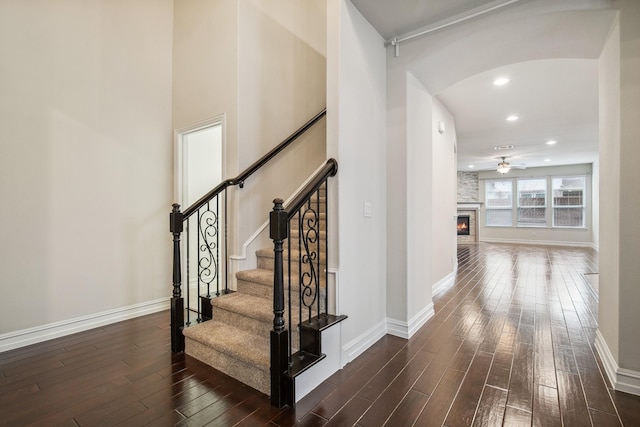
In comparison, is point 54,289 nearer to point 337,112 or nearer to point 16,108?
point 16,108

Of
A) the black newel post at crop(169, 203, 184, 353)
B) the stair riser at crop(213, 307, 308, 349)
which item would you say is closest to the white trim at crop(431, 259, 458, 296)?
the stair riser at crop(213, 307, 308, 349)

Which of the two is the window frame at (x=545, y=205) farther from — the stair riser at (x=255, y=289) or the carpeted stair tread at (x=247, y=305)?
the carpeted stair tread at (x=247, y=305)

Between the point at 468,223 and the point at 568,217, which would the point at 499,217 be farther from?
the point at 568,217

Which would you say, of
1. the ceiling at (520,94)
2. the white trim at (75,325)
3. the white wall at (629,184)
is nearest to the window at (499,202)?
the ceiling at (520,94)

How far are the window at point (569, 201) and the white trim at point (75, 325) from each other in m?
12.2

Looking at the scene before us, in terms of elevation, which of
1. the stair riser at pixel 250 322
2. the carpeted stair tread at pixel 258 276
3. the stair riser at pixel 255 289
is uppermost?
the carpeted stair tread at pixel 258 276

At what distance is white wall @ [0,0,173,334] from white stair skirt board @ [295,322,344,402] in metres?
2.47

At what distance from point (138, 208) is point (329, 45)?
2.71 meters

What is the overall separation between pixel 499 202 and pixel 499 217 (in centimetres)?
57

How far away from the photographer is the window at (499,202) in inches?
436

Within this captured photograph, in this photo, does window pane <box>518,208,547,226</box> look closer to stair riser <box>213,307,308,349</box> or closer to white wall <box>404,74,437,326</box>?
white wall <box>404,74,437,326</box>

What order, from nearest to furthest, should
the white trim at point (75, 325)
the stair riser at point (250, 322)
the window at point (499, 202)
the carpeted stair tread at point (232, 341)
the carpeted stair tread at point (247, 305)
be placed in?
the carpeted stair tread at point (232, 341) → the stair riser at point (250, 322) → the carpeted stair tread at point (247, 305) → the white trim at point (75, 325) → the window at point (499, 202)

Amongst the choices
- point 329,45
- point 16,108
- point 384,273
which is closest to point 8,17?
point 16,108

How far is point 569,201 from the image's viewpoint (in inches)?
398
